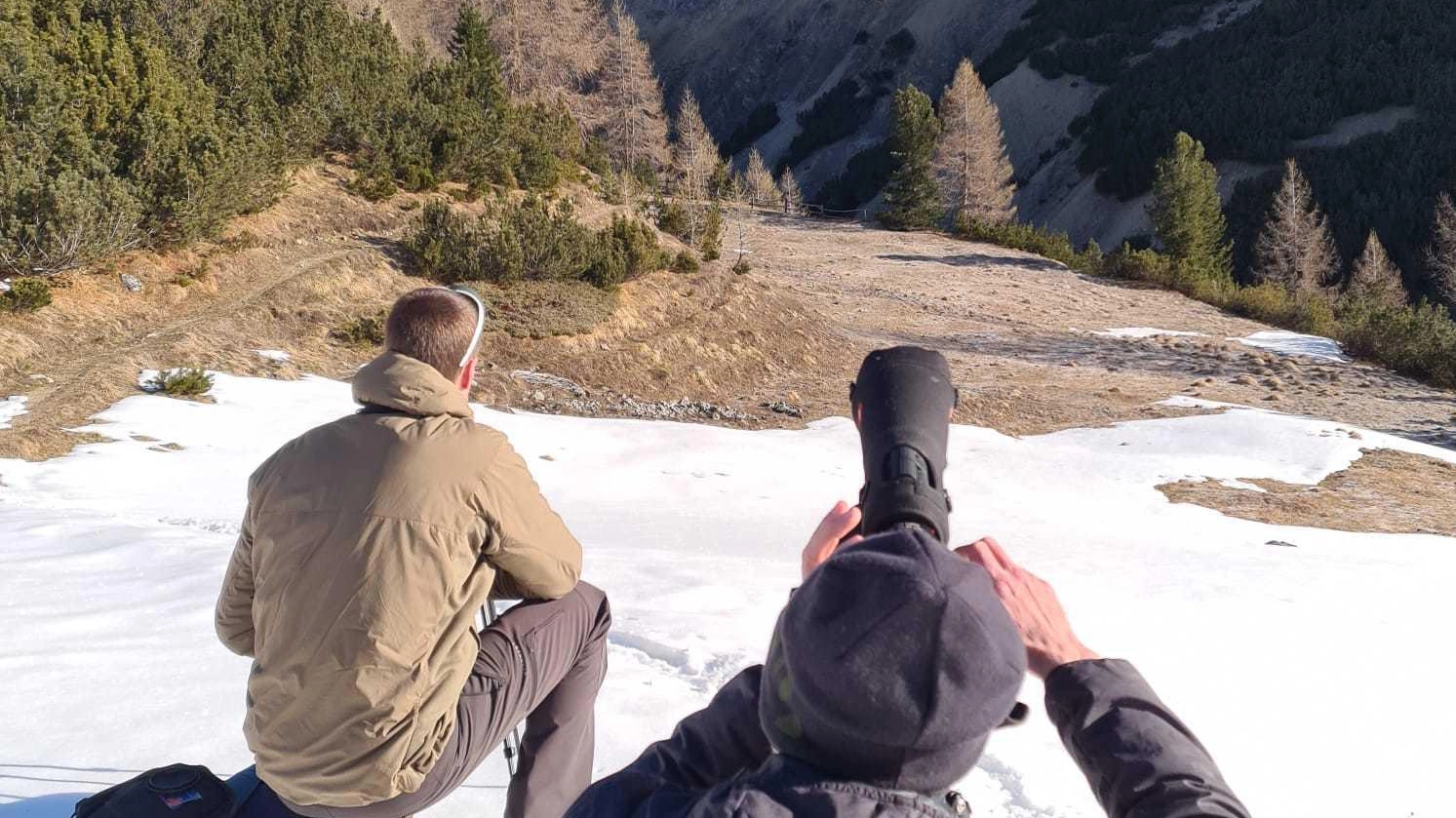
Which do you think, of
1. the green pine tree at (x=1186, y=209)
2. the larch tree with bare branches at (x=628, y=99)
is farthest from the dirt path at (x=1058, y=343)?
the larch tree with bare branches at (x=628, y=99)

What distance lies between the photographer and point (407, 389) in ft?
6.30

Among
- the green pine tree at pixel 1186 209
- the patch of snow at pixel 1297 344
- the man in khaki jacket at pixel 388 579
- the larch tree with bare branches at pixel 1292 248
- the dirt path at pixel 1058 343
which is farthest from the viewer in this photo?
the larch tree with bare branches at pixel 1292 248

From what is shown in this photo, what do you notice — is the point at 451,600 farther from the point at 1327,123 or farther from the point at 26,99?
the point at 1327,123

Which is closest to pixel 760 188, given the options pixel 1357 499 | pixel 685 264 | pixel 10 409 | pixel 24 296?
pixel 685 264

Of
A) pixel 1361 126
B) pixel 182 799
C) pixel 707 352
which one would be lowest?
pixel 707 352

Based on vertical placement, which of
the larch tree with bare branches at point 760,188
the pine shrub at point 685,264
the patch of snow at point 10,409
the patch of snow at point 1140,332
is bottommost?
the patch of snow at point 10,409

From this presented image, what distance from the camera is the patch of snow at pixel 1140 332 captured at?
693 inches

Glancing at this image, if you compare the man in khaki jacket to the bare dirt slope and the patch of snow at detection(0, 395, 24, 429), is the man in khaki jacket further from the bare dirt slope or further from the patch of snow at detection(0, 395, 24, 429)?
the bare dirt slope

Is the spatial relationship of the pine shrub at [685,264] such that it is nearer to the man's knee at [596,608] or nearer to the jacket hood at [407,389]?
the man's knee at [596,608]

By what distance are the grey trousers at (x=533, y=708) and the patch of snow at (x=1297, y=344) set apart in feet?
58.3

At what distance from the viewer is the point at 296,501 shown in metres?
1.80

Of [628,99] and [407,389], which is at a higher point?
[628,99]

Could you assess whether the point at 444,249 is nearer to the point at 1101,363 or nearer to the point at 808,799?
the point at 1101,363

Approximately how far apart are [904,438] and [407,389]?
1067 millimetres
